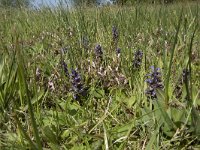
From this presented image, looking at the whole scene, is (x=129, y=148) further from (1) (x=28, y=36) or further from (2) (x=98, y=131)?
(1) (x=28, y=36)

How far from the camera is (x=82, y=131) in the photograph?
1148mm

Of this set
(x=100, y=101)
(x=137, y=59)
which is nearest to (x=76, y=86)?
(x=100, y=101)

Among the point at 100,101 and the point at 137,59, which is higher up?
the point at 137,59

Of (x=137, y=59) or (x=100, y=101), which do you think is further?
(x=137, y=59)

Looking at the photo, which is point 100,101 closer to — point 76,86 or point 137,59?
point 76,86

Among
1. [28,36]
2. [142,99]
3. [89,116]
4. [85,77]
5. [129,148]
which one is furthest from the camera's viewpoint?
[28,36]

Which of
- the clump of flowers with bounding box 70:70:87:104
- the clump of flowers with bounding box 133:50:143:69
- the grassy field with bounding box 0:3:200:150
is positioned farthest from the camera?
the clump of flowers with bounding box 133:50:143:69

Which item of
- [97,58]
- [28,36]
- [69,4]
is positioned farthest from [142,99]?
[28,36]

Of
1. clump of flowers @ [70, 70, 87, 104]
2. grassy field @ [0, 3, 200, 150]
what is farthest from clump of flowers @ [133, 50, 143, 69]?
clump of flowers @ [70, 70, 87, 104]

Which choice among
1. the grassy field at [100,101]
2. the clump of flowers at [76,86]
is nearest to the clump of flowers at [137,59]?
the grassy field at [100,101]

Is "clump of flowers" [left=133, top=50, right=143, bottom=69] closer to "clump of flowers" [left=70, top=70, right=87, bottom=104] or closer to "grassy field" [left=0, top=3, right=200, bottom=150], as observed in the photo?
"grassy field" [left=0, top=3, right=200, bottom=150]

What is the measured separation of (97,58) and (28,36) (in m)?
1.64

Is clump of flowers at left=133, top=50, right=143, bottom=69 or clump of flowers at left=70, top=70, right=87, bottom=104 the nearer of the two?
clump of flowers at left=70, top=70, right=87, bottom=104

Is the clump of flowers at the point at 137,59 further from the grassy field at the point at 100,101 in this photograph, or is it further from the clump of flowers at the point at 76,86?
the clump of flowers at the point at 76,86
